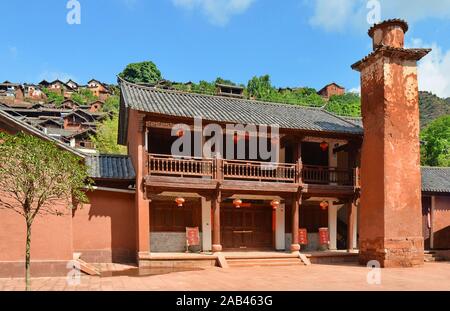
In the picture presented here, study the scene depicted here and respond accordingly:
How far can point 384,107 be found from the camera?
1338 cm

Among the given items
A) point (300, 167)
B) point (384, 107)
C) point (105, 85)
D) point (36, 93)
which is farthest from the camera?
point (105, 85)

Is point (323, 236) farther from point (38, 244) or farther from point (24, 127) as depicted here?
point (24, 127)

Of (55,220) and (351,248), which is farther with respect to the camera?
(351,248)

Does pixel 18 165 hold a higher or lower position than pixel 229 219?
higher

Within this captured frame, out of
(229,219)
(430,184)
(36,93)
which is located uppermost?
(36,93)

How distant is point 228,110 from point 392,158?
19.5 feet

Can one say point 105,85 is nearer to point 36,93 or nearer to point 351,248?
point 36,93

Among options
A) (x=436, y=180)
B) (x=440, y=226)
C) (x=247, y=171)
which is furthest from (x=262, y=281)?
(x=436, y=180)

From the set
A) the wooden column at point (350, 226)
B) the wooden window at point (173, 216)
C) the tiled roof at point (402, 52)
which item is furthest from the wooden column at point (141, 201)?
the tiled roof at point (402, 52)

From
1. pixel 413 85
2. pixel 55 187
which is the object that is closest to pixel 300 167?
pixel 413 85

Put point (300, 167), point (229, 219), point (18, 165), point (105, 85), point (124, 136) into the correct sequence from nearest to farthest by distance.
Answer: point (18, 165), point (300, 167), point (229, 219), point (124, 136), point (105, 85)

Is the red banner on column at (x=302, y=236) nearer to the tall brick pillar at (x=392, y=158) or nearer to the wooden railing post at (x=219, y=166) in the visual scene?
the tall brick pillar at (x=392, y=158)

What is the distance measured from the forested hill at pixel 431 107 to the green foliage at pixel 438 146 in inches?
747

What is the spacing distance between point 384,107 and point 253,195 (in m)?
5.32
